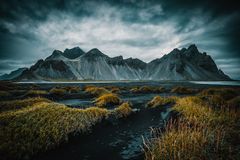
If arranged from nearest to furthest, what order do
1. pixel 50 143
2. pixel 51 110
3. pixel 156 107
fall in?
pixel 50 143 < pixel 51 110 < pixel 156 107

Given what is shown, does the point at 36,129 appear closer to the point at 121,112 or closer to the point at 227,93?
the point at 121,112

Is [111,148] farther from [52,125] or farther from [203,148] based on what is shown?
[203,148]

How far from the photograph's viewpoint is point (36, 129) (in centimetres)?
833

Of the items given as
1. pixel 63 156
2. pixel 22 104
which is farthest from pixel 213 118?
pixel 22 104

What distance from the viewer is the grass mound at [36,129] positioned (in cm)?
708

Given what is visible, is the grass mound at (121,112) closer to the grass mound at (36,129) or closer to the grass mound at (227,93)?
the grass mound at (36,129)

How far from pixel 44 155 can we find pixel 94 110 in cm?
597

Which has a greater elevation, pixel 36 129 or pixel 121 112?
pixel 36 129

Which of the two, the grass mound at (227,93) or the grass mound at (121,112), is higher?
the grass mound at (227,93)

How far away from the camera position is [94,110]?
43.5 feet

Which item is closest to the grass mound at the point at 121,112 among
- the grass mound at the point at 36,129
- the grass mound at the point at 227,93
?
the grass mound at the point at 36,129

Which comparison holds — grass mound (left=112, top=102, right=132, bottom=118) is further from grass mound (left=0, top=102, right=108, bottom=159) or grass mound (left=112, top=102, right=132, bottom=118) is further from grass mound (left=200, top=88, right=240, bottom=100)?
grass mound (left=200, top=88, right=240, bottom=100)

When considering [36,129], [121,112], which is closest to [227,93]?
[121,112]

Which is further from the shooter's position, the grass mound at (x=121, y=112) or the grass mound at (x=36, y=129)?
the grass mound at (x=121, y=112)
